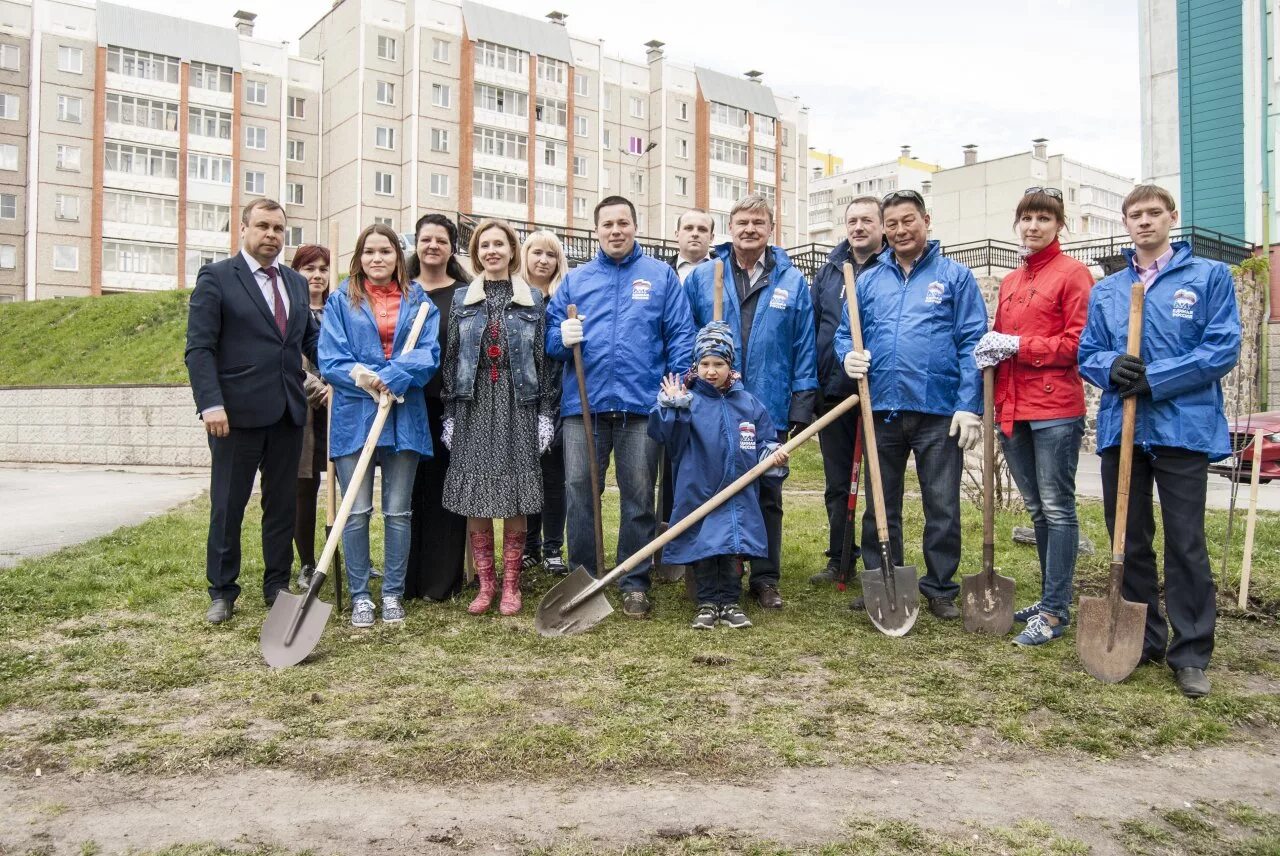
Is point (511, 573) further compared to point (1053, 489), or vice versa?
point (511, 573)

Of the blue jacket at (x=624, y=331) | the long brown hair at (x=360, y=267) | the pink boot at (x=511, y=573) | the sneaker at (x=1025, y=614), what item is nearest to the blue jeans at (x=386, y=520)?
the pink boot at (x=511, y=573)

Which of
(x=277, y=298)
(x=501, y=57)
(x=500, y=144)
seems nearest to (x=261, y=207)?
(x=277, y=298)

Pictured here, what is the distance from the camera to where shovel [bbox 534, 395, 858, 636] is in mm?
4633

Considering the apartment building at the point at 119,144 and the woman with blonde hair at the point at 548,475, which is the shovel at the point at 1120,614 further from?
the apartment building at the point at 119,144

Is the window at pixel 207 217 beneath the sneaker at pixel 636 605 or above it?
above

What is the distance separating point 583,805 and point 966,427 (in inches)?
112

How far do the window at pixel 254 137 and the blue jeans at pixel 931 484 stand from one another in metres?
42.8

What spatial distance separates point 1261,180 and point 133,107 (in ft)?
129

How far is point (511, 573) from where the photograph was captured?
5.12 m

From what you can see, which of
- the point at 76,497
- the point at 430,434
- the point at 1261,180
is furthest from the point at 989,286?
the point at 430,434

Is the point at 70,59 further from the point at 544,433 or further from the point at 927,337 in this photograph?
the point at 927,337

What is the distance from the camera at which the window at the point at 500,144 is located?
144 feet

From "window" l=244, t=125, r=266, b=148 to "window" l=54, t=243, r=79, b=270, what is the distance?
8098mm

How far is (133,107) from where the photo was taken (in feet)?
131
